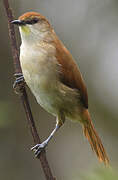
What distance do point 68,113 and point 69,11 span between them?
4225 mm

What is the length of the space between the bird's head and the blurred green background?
3.08 m

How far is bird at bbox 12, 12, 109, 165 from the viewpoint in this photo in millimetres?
3449

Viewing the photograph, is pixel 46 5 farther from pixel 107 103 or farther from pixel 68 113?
pixel 68 113

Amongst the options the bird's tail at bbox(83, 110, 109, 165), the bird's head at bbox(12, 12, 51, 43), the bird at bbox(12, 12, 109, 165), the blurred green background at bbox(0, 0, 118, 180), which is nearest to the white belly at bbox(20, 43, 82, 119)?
the bird at bbox(12, 12, 109, 165)

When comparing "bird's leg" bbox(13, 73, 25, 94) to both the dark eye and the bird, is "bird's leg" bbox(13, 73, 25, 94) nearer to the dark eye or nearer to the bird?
the bird

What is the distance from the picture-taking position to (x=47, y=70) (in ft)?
11.6

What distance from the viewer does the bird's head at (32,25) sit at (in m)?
3.41

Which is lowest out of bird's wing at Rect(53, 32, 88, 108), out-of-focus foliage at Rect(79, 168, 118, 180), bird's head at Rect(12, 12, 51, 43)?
out-of-focus foliage at Rect(79, 168, 118, 180)

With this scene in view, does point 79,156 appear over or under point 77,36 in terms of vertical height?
under

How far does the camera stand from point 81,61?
7730mm

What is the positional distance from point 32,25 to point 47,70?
0.40 meters

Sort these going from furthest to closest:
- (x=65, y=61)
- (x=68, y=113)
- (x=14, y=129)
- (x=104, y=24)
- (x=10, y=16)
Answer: (x=104, y=24)
(x=14, y=129)
(x=68, y=113)
(x=65, y=61)
(x=10, y=16)

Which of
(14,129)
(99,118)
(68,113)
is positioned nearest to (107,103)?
(99,118)

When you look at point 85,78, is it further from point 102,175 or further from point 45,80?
point 102,175
